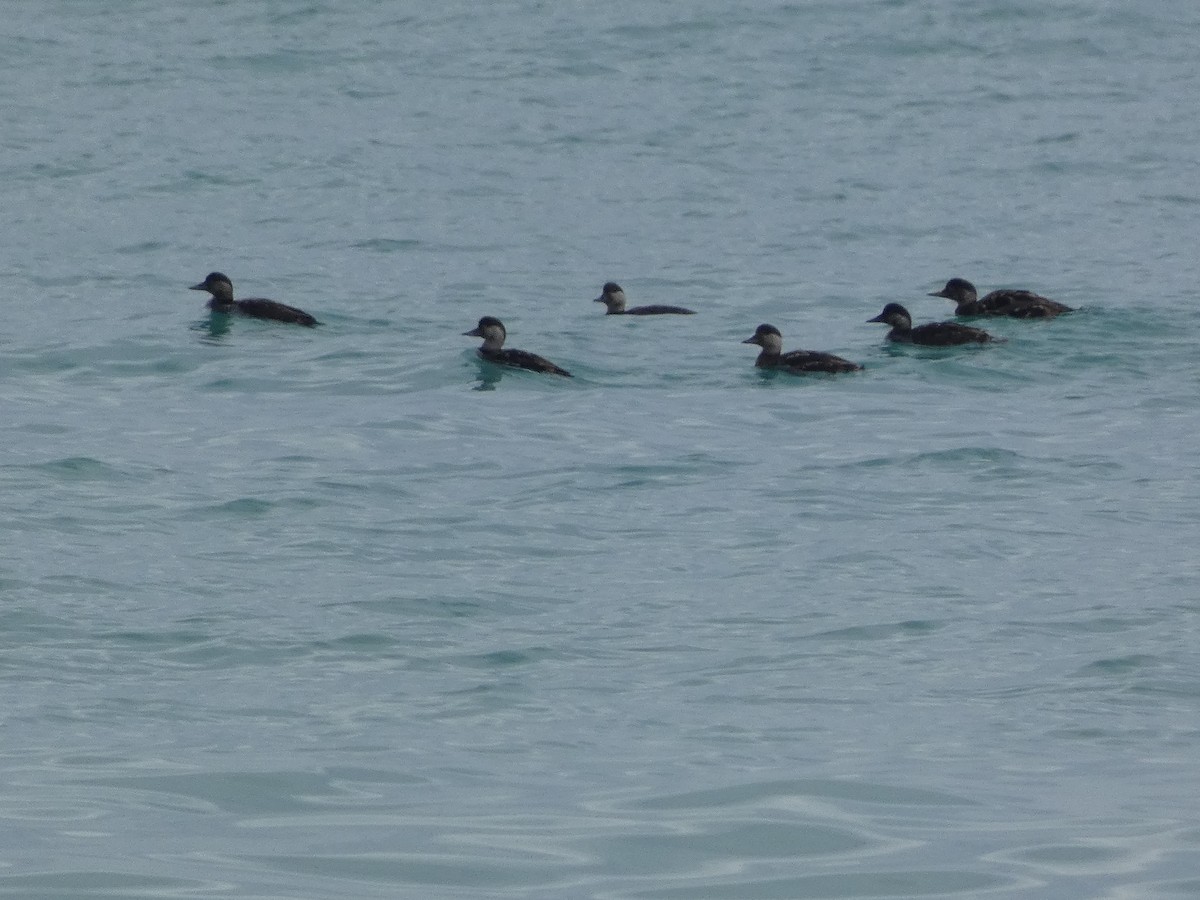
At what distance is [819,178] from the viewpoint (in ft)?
96.7

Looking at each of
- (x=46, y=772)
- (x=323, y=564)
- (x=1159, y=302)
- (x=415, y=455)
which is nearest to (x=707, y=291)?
(x=1159, y=302)

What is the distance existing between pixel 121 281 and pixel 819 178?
32.8 feet

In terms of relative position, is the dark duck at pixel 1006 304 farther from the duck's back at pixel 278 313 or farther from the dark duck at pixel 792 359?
the duck's back at pixel 278 313

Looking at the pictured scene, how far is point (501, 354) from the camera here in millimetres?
19219

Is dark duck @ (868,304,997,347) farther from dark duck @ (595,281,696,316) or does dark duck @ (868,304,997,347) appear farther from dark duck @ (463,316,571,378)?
dark duck @ (463,316,571,378)

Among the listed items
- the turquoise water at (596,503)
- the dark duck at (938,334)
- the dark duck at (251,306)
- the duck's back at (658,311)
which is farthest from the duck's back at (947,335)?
the dark duck at (251,306)

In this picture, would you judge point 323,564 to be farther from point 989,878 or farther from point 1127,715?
point 989,878

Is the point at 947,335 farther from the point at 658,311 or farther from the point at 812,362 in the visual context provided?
the point at 658,311

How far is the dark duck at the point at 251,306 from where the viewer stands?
68.7ft

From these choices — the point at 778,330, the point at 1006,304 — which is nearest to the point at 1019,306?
the point at 1006,304

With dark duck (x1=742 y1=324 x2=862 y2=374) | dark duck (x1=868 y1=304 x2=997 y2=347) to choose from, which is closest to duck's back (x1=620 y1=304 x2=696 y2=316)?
dark duck (x1=742 y1=324 x2=862 y2=374)

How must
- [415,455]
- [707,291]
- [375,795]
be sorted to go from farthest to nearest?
[707,291] → [415,455] → [375,795]

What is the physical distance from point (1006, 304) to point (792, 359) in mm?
2829

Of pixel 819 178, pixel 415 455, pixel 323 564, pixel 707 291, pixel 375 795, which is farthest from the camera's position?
pixel 819 178
